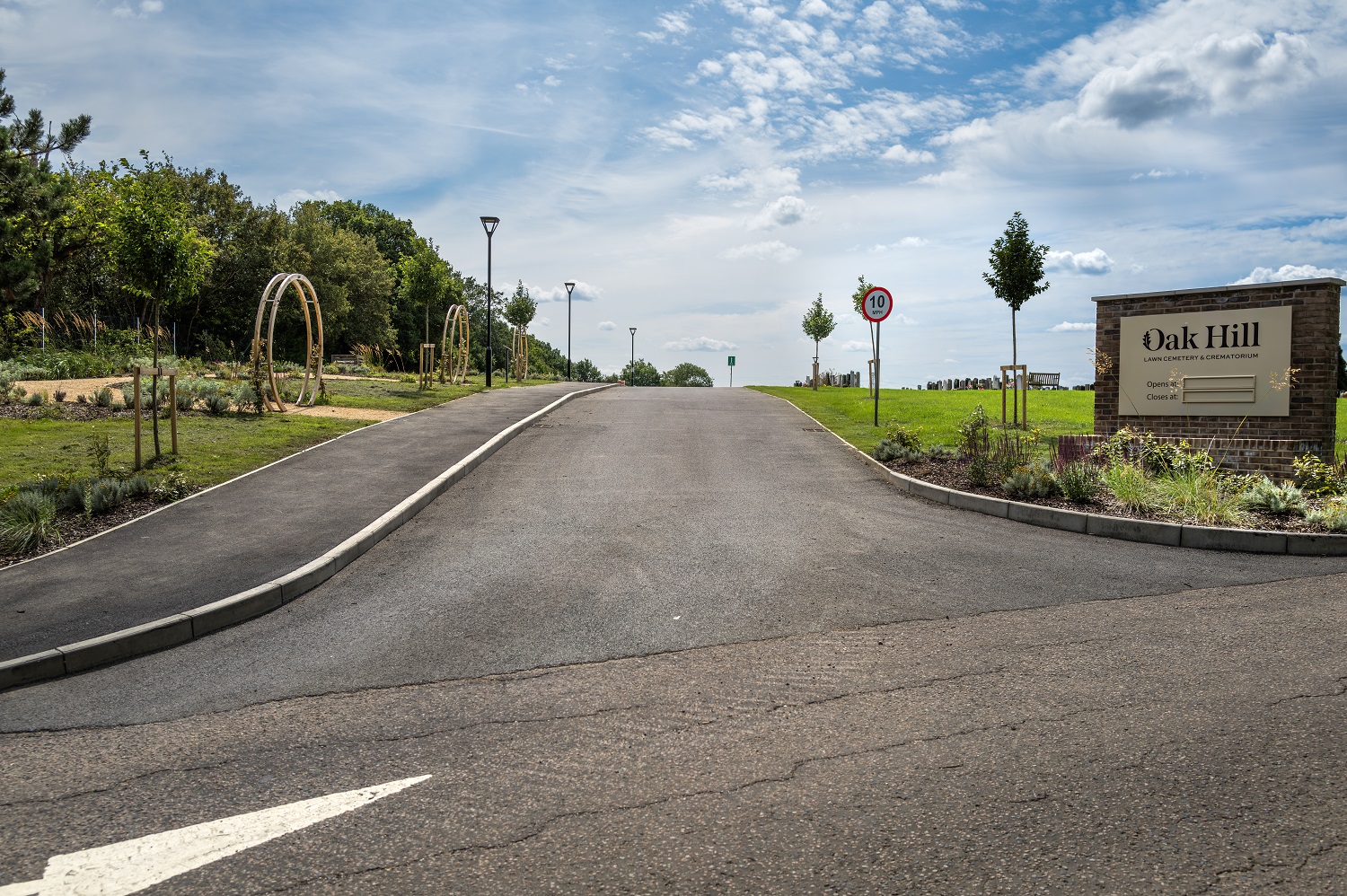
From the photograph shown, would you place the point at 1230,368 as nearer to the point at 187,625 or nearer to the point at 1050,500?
the point at 1050,500

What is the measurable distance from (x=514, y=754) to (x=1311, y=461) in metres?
11.3

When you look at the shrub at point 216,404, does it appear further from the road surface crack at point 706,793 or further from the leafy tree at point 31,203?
the road surface crack at point 706,793

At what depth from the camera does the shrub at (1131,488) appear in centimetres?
927

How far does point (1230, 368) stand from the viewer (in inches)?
481

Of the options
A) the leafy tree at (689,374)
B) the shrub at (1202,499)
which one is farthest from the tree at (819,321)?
the leafy tree at (689,374)

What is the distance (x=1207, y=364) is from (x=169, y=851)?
13.5m

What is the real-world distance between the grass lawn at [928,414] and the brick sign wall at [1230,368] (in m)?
2.03

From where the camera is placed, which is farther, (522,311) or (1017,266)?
(522,311)

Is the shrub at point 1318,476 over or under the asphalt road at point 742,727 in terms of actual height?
over

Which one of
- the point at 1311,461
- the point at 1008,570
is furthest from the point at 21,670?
the point at 1311,461

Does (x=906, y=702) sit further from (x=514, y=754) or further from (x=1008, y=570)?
(x=1008, y=570)

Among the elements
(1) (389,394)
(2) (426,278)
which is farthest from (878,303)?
(2) (426,278)

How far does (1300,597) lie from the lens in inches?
250

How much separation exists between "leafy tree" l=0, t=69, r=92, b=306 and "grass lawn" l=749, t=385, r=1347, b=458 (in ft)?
71.0
